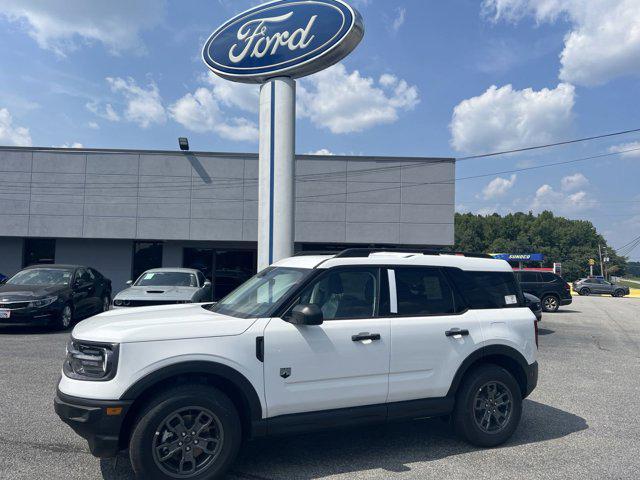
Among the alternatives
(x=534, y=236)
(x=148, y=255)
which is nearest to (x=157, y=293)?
(x=148, y=255)

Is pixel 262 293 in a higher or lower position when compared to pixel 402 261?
lower

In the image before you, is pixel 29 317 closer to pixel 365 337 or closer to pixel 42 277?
pixel 42 277

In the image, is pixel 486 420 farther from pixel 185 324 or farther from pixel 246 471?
pixel 185 324

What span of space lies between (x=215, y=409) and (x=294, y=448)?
1.20 m

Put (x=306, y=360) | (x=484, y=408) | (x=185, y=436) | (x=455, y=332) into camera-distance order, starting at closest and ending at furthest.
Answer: (x=185, y=436), (x=306, y=360), (x=455, y=332), (x=484, y=408)

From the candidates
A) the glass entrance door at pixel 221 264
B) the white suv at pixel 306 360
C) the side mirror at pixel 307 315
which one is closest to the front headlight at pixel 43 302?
the white suv at pixel 306 360

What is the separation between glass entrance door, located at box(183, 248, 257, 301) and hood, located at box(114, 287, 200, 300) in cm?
1078

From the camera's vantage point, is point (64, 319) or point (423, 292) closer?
point (423, 292)

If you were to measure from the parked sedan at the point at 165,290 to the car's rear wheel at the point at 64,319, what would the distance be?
1.57 metres

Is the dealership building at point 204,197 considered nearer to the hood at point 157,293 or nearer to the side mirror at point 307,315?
the hood at point 157,293

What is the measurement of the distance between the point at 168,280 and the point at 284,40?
6.24 metres

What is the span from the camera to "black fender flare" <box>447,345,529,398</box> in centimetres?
456

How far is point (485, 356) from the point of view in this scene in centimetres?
478

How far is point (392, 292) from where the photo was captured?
447 cm
